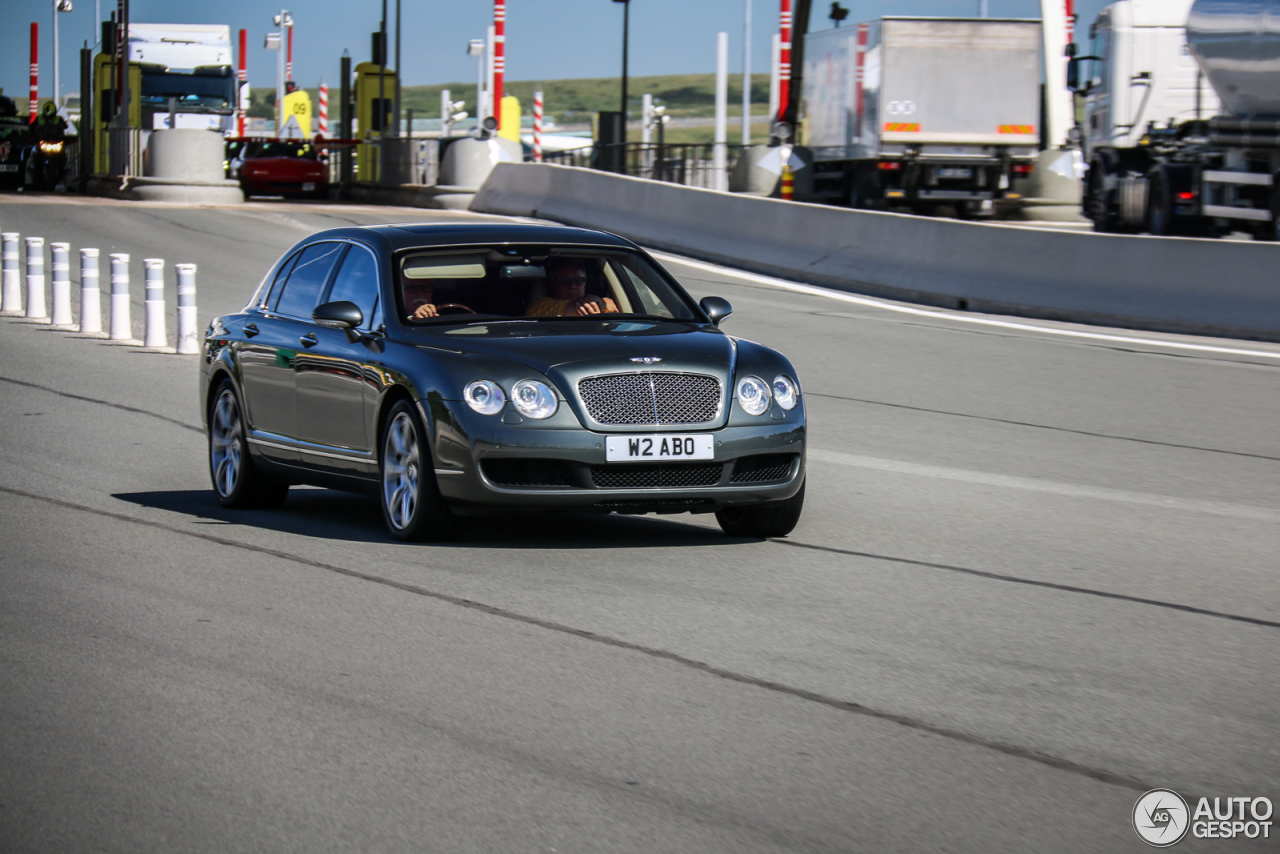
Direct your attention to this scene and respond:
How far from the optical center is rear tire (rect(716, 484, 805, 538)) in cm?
838

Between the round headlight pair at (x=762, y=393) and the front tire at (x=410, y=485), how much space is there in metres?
1.37

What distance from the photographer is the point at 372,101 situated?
4984 centimetres

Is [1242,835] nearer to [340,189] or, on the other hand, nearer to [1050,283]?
[1050,283]

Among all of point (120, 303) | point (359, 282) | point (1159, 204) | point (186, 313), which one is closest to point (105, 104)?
point (1159, 204)

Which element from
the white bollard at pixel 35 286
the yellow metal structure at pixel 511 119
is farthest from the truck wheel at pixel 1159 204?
the yellow metal structure at pixel 511 119

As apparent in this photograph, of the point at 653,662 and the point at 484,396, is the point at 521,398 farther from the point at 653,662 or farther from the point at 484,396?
the point at 653,662

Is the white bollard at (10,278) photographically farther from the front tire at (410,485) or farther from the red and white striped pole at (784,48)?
the red and white striped pole at (784,48)

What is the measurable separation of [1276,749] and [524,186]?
104ft

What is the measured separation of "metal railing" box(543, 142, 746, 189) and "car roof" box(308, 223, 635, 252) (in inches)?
1317

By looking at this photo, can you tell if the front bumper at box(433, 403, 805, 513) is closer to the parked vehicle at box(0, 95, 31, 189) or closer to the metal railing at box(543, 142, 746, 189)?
the metal railing at box(543, 142, 746, 189)

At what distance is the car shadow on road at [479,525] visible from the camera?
8.41 metres

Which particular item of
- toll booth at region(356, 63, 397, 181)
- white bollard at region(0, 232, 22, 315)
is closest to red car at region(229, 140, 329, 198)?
toll booth at region(356, 63, 397, 181)

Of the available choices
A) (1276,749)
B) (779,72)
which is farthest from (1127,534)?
(779,72)

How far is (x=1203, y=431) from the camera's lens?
1263cm
